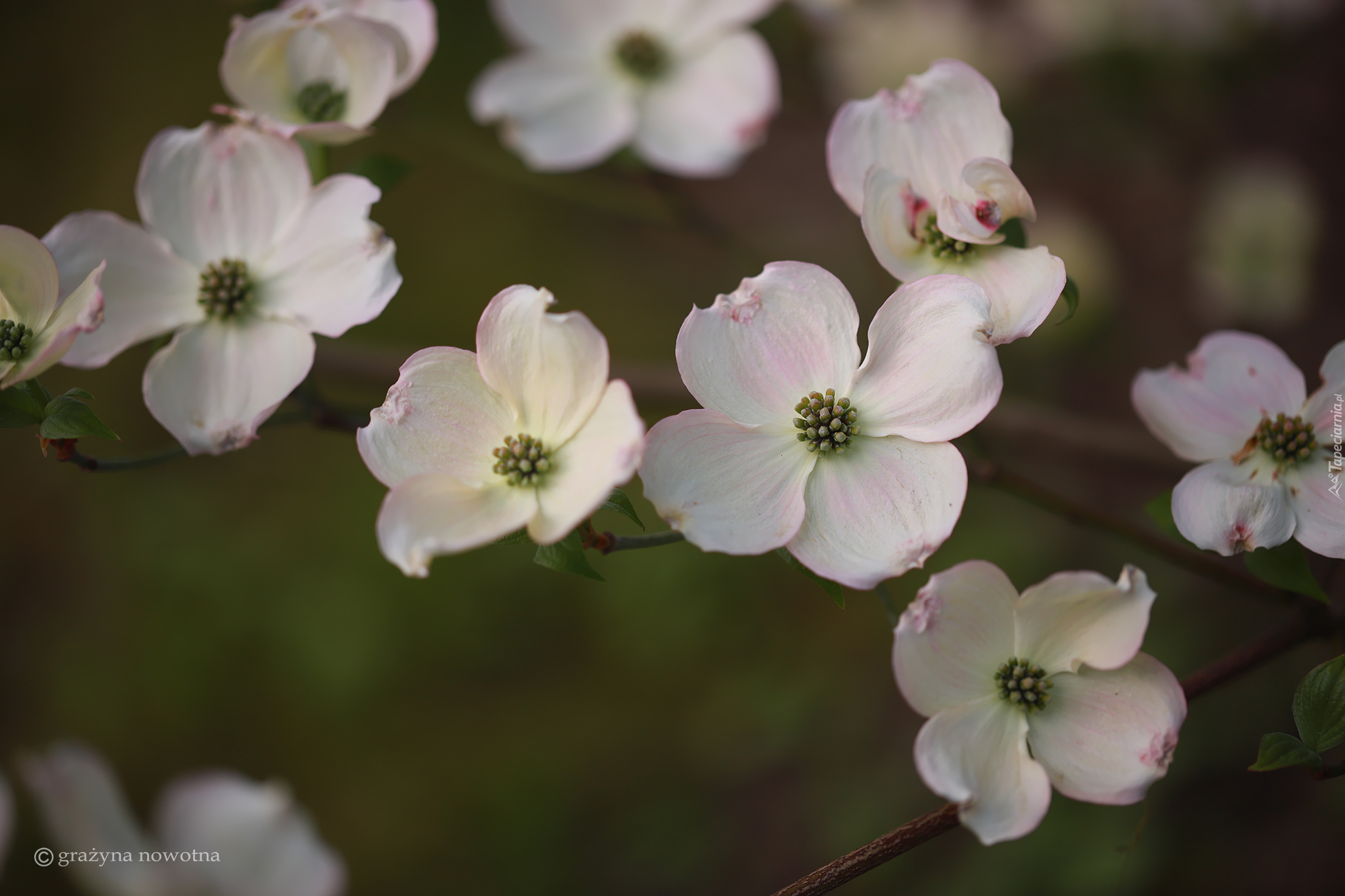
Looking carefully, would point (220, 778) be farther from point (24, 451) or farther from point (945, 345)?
point (24, 451)

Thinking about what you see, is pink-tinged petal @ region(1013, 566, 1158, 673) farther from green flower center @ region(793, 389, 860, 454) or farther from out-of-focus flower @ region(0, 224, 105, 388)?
out-of-focus flower @ region(0, 224, 105, 388)

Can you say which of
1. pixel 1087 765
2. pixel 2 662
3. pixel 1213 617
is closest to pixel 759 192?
pixel 1213 617

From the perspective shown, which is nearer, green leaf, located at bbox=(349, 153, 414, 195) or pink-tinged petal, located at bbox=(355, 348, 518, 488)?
pink-tinged petal, located at bbox=(355, 348, 518, 488)

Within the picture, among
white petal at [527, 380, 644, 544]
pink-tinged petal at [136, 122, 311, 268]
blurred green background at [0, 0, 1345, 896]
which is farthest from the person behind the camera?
blurred green background at [0, 0, 1345, 896]

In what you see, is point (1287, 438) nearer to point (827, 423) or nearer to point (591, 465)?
point (827, 423)

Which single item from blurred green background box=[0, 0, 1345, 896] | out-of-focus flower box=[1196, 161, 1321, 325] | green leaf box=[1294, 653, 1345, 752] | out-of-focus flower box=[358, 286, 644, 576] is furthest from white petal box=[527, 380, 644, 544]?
out-of-focus flower box=[1196, 161, 1321, 325]

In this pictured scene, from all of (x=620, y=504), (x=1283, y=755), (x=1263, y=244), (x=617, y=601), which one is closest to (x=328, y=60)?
(x=620, y=504)
